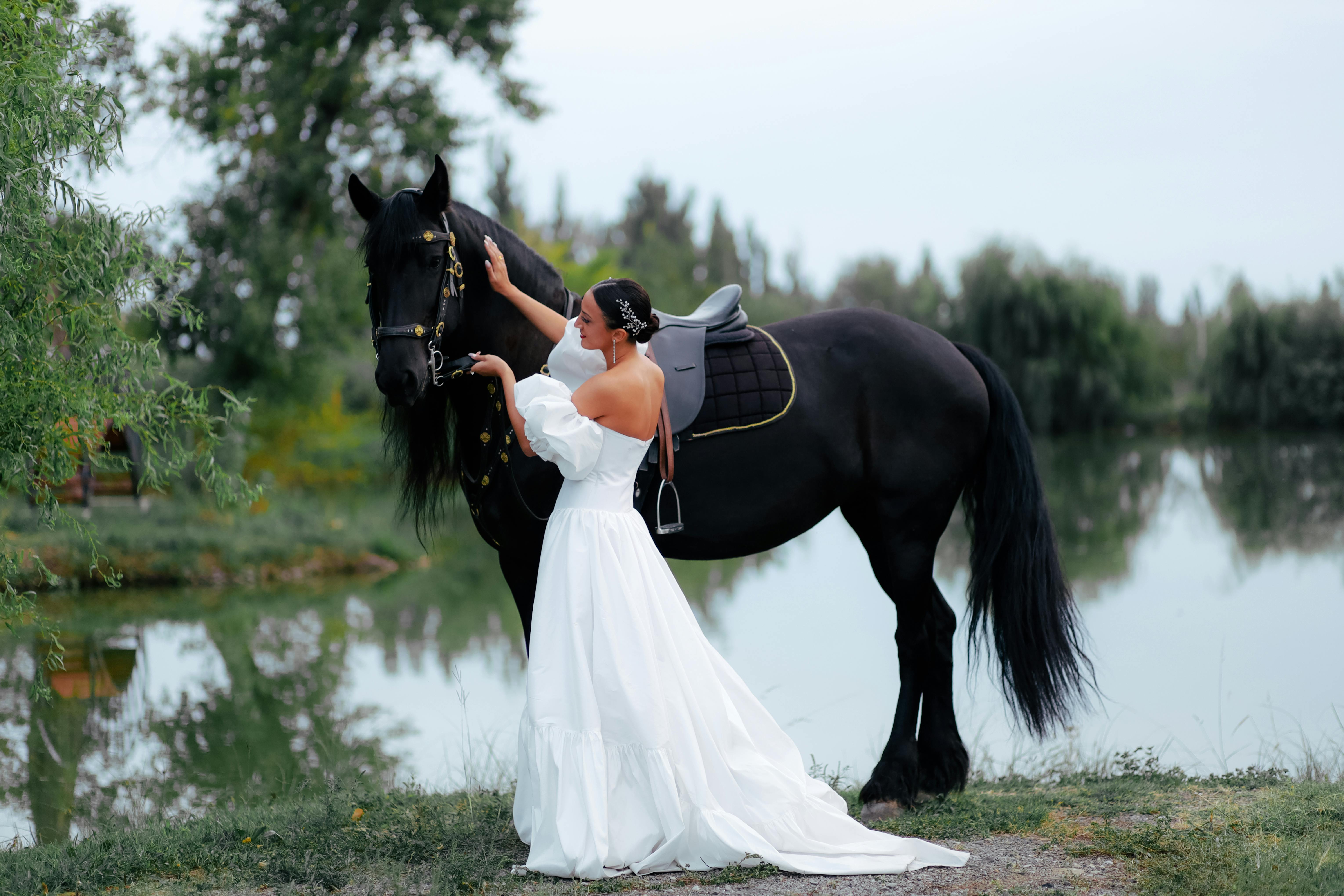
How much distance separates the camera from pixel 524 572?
3.97 m

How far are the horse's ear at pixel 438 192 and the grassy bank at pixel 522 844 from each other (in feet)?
7.48

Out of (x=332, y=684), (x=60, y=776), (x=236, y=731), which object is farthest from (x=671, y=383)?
(x=332, y=684)

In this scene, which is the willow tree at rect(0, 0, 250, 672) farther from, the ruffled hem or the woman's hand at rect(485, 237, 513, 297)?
the ruffled hem

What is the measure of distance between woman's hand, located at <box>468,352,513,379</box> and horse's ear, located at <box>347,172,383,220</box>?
67 cm

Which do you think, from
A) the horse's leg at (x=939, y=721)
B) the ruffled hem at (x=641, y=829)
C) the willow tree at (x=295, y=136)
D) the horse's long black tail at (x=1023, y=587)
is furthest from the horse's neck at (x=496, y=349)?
the willow tree at (x=295, y=136)

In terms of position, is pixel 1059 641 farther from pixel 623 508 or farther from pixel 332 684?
pixel 332 684

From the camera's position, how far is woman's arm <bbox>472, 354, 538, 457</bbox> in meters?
3.46

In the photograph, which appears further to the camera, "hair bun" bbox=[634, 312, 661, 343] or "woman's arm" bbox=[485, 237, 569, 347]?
"woman's arm" bbox=[485, 237, 569, 347]

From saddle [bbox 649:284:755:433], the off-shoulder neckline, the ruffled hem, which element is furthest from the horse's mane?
the ruffled hem

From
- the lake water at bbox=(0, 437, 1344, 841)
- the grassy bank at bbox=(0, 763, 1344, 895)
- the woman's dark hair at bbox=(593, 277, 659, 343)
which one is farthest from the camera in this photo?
the lake water at bbox=(0, 437, 1344, 841)

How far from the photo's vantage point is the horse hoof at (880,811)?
160 inches

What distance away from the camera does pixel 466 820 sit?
13.0ft

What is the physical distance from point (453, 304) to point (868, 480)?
1.87 m

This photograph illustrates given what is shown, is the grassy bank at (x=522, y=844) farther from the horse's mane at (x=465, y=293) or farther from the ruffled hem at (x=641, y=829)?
the horse's mane at (x=465, y=293)
